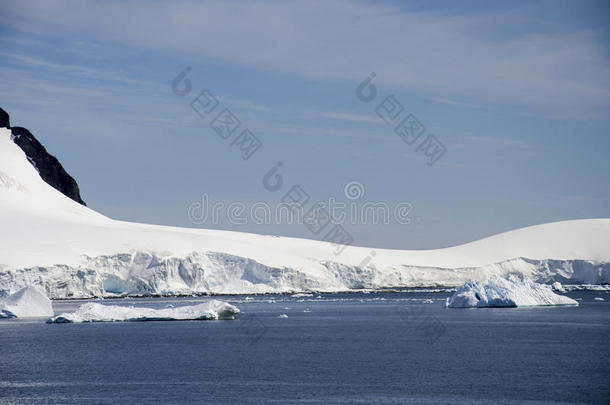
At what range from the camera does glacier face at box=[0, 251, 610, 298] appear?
223 feet

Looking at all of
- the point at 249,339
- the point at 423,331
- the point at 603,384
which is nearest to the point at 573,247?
the point at 423,331

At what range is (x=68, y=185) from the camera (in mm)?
117500

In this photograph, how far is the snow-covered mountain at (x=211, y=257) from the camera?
227ft

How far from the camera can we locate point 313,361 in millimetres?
28203

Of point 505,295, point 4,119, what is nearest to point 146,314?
point 505,295

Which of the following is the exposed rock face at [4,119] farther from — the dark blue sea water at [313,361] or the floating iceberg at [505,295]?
the floating iceberg at [505,295]

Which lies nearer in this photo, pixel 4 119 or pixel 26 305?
pixel 26 305

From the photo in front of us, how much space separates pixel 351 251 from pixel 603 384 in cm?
7446

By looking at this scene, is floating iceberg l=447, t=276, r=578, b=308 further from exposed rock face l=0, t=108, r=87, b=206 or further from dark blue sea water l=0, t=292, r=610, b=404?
exposed rock face l=0, t=108, r=87, b=206

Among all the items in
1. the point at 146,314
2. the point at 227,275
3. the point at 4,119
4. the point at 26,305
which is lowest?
the point at 146,314

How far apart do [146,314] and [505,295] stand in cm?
2605

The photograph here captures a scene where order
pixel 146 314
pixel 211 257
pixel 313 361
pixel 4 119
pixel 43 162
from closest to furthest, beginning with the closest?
pixel 313 361, pixel 146 314, pixel 211 257, pixel 4 119, pixel 43 162

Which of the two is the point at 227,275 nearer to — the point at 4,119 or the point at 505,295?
the point at 505,295

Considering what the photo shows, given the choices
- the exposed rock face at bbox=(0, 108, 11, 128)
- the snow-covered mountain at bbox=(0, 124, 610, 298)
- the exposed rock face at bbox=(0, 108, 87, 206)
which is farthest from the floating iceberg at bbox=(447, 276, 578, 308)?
the exposed rock face at bbox=(0, 108, 11, 128)
